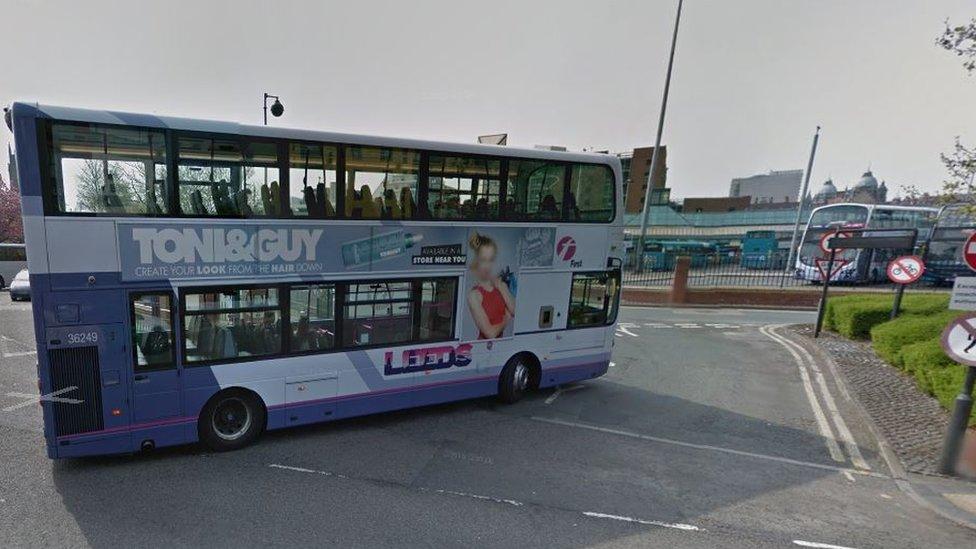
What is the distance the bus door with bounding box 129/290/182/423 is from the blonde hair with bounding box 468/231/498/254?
375 centimetres

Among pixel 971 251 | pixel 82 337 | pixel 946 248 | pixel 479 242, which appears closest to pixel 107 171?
pixel 82 337

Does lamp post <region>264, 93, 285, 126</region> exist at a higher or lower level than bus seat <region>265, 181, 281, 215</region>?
higher

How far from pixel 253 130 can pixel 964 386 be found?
9.07m

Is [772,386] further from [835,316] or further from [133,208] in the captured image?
[133,208]

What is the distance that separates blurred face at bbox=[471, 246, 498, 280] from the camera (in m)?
6.70

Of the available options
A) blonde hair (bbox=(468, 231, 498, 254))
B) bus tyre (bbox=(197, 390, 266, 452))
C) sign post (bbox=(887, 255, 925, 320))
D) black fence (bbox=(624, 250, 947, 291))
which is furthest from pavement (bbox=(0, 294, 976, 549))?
black fence (bbox=(624, 250, 947, 291))

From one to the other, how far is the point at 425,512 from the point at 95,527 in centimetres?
287

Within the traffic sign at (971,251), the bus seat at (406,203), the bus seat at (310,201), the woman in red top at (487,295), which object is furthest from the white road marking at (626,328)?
the bus seat at (310,201)

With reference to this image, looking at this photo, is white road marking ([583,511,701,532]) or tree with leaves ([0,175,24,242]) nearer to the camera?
white road marking ([583,511,701,532])

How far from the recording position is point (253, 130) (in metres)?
5.10

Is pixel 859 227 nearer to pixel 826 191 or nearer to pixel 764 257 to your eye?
pixel 764 257

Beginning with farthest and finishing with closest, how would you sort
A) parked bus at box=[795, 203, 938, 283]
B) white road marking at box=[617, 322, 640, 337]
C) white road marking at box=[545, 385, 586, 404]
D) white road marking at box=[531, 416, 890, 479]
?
parked bus at box=[795, 203, 938, 283] < white road marking at box=[617, 322, 640, 337] < white road marking at box=[545, 385, 586, 404] < white road marking at box=[531, 416, 890, 479]

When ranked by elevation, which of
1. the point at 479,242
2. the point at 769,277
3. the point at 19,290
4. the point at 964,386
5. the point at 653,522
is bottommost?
the point at 19,290

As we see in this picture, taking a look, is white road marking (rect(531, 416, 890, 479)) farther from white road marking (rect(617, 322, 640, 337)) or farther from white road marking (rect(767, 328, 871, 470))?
white road marking (rect(617, 322, 640, 337))
